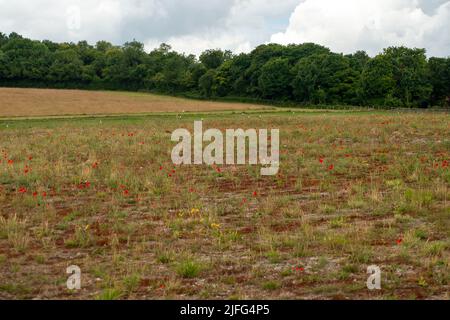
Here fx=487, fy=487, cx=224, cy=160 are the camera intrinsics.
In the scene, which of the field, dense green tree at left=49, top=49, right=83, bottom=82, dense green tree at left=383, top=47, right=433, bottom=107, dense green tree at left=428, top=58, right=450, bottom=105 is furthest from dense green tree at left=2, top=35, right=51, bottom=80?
the field

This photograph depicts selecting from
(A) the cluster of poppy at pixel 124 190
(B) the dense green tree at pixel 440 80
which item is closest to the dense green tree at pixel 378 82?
(B) the dense green tree at pixel 440 80

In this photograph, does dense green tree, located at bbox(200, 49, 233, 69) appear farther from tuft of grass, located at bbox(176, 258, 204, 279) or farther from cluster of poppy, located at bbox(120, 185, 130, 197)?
tuft of grass, located at bbox(176, 258, 204, 279)

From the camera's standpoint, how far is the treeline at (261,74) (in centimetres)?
9769

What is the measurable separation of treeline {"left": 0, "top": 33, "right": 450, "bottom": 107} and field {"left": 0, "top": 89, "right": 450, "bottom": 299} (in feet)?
266

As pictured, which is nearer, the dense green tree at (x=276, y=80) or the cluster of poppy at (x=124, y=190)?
the cluster of poppy at (x=124, y=190)

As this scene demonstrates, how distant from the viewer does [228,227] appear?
1115cm

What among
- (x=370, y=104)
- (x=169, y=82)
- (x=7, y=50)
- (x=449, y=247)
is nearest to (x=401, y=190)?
(x=449, y=247)

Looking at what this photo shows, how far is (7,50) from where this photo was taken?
121 metres

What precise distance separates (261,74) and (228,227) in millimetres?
101670

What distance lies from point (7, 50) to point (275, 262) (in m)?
129

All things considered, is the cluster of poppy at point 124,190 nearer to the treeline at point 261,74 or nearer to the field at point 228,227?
the field at point 228,227

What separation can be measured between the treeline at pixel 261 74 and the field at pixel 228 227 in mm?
80978

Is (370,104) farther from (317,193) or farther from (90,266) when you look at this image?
(90,266)

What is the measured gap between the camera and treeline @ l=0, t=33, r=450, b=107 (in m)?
97.7
